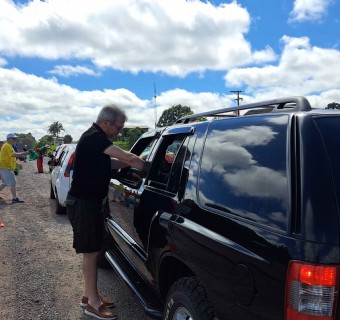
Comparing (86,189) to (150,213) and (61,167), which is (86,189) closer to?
(150,213)

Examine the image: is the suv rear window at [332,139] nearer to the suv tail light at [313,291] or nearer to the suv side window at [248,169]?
the suv side window at [248,169]

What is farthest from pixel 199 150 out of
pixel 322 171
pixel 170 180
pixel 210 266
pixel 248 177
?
pixel 322 171

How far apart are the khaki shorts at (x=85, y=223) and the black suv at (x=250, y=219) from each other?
2.54ft

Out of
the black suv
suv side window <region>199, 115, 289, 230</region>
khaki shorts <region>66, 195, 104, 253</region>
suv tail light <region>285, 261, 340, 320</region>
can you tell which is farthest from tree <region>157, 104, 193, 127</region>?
suv tail light <region>285, 261, 340, 320</region>

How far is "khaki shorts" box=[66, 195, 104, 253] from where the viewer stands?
3625 mm

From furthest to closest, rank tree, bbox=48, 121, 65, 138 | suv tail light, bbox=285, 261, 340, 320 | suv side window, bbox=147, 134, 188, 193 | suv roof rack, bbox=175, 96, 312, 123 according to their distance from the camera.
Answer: tree, bbox=48, 121, 65, 138 < suv side window, bbox=147, 134, 188, 193 < suv roof rack, bbox=175, 96, 312, 123 < suv tail light, bbox=285, 261, 340, 320

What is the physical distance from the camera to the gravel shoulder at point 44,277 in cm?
387

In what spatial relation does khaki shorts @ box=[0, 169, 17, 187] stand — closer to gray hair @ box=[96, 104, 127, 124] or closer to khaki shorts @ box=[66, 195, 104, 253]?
khaki shorts @ box=[66, 195, 104, 253]

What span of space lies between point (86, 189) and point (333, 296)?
250 cm

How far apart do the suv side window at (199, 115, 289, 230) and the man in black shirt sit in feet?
3.93

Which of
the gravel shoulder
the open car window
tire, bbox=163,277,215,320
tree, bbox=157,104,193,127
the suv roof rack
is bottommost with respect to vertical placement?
the gravel shoulder

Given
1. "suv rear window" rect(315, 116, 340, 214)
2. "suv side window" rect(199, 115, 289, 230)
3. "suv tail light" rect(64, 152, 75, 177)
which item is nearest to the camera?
"suv rear window" rect(315, 116, 340, 214)

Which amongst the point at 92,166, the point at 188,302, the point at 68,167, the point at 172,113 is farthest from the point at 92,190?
the point at 172,113

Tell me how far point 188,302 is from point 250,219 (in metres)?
0.71
